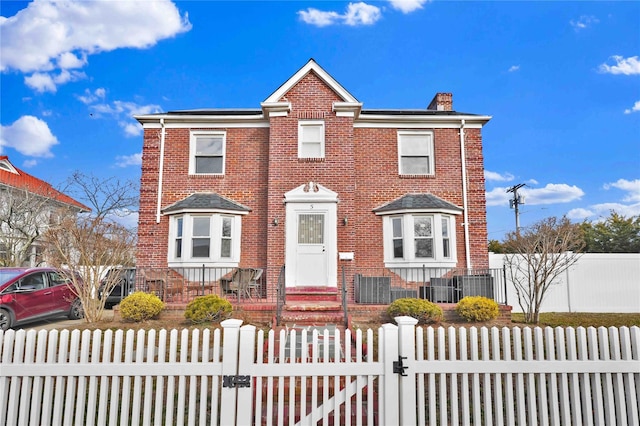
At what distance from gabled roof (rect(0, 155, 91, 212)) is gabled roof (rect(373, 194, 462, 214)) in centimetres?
2235

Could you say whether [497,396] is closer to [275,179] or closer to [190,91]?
[275,179]

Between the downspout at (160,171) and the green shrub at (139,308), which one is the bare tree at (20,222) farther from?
the green shrub at (139,308)

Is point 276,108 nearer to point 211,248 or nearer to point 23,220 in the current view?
point 211,248

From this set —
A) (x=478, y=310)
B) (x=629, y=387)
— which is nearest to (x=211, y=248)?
(x=478, y=310)

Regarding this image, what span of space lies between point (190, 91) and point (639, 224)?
30887 millimetres

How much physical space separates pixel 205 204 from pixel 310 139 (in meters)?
4.16

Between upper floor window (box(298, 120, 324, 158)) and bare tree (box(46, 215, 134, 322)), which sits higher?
upper floor window (box(298, 120, 324, 158))

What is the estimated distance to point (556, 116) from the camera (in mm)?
19719

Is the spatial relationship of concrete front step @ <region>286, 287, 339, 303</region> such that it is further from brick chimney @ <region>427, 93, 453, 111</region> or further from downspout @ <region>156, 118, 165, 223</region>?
brick chimney @ <region>427, 93, 453, 111</region>

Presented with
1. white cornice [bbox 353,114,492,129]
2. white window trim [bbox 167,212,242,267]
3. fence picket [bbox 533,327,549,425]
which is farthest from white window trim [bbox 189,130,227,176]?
fence picket [bbox 533,327,549,425]

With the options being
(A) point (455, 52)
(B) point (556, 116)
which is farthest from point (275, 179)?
(B) point (556, 116)

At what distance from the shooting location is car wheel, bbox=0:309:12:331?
846 cm

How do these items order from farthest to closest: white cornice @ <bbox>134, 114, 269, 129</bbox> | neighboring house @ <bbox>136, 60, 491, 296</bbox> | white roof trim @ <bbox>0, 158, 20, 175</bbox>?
white roof trim @ <bbox>0, 158, 20, 175</bbox>
white cornice @ <bbox>134, 114, 269, 129</bbox>
neighboring house @ <bbox>136, 60, 491, 296</bbox>

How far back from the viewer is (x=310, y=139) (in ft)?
40.9
